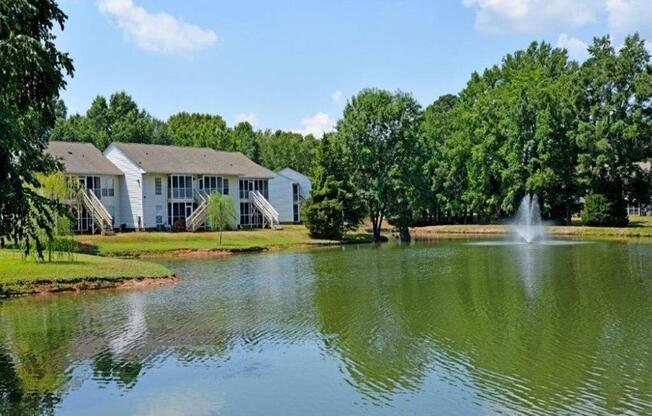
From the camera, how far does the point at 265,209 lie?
6588cm

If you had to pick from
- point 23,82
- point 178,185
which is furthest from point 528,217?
point 23,82

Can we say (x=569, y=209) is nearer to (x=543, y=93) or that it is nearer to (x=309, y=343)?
(x=543, y=93)

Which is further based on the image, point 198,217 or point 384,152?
point 384,152

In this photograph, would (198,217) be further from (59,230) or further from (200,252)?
(59,230)

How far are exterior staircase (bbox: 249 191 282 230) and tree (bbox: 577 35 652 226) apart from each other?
28939 mm

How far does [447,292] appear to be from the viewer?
2402 cm

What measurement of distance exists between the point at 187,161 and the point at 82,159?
9380mm

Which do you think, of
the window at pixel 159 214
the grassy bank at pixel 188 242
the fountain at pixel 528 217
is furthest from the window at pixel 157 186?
the fountain at pixel 528 217

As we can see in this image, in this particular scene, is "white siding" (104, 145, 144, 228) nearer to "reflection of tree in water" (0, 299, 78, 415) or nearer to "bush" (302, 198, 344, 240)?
"bush" (302, 198, 344, 240)

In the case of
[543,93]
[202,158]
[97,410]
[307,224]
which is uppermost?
[543,93]

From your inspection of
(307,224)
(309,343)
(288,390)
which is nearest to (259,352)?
(309,343)

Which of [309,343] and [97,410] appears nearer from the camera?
[97,410]

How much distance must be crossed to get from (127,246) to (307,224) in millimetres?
16188

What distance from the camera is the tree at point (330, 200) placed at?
186 ft
